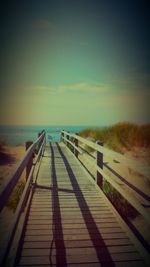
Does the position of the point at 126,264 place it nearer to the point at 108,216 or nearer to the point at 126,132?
the point at 108,216

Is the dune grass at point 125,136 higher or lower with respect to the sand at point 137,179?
higher

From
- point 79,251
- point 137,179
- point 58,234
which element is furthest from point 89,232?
point 137,179

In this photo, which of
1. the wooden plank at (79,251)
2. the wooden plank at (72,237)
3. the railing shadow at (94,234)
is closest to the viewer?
the railing shadow at (94,234)

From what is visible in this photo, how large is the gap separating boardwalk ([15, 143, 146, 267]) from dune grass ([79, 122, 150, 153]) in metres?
10.7

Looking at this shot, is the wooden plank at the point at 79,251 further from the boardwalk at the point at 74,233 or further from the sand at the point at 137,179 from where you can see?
the sand at the point at 137,179

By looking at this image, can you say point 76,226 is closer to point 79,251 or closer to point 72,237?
point 72,237

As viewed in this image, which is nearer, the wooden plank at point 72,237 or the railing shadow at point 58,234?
the railing shadow at point 58,234

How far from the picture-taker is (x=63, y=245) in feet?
11.9

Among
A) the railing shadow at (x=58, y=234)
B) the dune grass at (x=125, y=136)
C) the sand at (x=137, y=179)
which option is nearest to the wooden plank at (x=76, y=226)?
the railing shadow at (x=58, y=234)

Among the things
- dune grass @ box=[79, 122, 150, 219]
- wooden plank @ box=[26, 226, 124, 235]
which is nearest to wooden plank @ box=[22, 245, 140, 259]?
wooden plank @ box=[26, 226, 124, 235]

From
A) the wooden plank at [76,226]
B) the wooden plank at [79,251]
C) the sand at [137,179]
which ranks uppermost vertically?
the wooden plank at [76,226]

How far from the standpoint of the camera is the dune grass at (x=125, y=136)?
16.7 metres

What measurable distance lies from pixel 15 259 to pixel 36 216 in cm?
152

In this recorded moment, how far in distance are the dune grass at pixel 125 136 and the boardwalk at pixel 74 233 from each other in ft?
35.2
